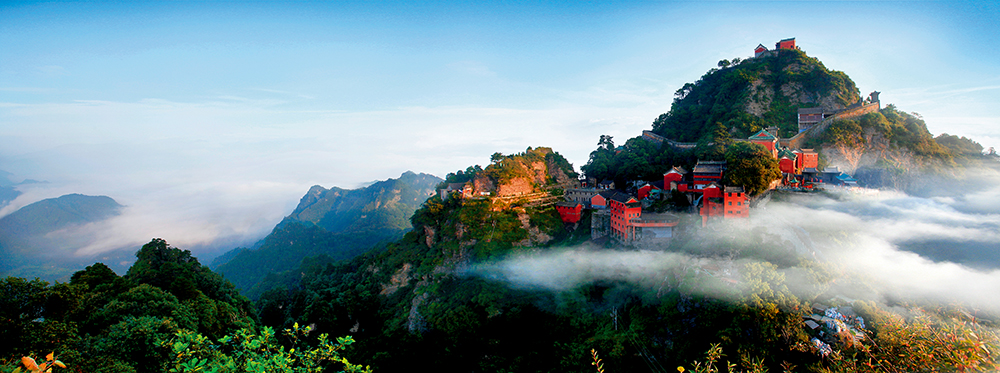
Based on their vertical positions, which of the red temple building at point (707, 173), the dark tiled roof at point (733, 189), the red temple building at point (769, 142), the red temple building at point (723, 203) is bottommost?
the red temple building at point (723, 203)

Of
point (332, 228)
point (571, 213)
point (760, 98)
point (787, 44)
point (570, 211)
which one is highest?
point (787, 44)

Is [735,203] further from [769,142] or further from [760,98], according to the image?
[760,98]

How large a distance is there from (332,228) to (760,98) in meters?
96.8

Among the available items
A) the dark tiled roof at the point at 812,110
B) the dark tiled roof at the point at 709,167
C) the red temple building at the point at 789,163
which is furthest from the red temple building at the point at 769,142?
the dark tiled roof at the point at 812,110

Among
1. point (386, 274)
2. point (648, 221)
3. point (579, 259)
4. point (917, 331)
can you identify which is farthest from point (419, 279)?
point (917, 331)

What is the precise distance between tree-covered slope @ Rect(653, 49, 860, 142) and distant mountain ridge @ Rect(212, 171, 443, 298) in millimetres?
55587

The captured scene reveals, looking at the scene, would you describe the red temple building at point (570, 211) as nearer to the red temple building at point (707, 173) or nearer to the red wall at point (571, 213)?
the red wall at point (571, 213)

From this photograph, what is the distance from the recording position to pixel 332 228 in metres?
105

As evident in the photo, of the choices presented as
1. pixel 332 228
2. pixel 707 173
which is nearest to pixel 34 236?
pixel 332 228

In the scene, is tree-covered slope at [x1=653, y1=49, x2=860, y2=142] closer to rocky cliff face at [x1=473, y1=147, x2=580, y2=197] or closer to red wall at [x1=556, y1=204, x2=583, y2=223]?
rocky cliff face at [x1=473, y1=147, x2=580, y2=197]

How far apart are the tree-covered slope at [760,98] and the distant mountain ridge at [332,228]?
55.6 metres

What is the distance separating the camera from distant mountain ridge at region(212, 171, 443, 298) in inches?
3063

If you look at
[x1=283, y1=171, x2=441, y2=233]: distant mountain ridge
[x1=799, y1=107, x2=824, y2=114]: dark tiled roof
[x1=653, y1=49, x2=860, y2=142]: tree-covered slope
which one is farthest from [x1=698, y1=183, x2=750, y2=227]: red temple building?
[x1=283, y1=171, x2=441, y2=233]: distant mountain ridge

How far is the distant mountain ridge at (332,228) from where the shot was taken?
7781cm
